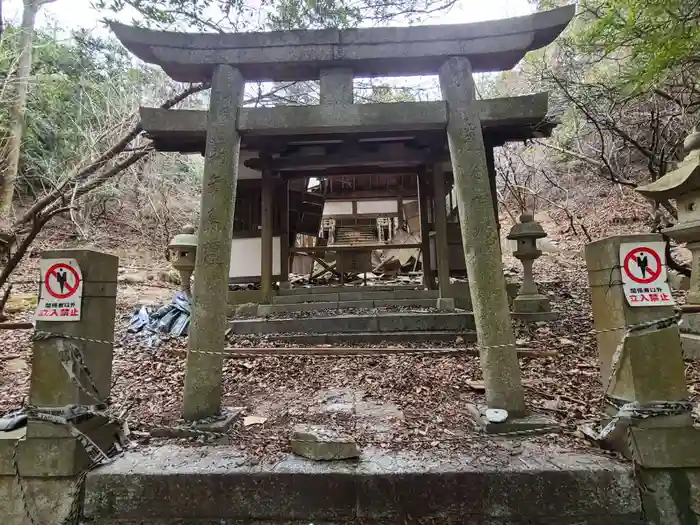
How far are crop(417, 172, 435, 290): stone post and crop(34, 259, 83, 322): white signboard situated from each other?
20.5 ft

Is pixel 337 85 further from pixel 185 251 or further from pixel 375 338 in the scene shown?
pixel 185 251

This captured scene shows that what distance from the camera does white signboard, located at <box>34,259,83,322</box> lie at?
255cm

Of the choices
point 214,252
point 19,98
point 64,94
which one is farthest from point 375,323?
point 64,94

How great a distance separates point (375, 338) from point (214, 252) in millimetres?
3389

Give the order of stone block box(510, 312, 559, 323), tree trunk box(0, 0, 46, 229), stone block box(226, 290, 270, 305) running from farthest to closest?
tree trunk box(0, 0, 46, 229), stone block box(226, 290, 270, 305), stone block box(510, 312, 559, 323)

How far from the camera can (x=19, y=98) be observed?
798 centimetres

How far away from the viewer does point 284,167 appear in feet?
24.4

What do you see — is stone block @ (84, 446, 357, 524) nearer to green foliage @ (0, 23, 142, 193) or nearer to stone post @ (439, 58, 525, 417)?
stone post @ (439, 58, 525, 417)

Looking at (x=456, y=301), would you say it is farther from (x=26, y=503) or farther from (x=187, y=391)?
(x=26, y=503)

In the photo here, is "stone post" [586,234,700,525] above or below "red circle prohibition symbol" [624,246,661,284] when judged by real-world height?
below

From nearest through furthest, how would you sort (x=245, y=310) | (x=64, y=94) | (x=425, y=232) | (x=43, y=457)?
(x=43, y=457) → (x=245, y=310) → (x=425, y=232) → (x=64, y=94)

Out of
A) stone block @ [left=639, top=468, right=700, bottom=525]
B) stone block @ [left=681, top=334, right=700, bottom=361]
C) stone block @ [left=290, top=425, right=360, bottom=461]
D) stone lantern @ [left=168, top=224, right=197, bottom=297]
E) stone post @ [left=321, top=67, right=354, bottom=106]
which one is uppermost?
stone post @ [left=321, top=67, right=354, bottom=106]

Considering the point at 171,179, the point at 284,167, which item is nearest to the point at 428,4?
the point at 284,167

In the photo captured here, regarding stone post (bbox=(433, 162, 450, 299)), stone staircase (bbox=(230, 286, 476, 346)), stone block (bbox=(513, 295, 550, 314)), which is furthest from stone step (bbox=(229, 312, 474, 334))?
stone block (bbox=(513, 295, 550, 314))
